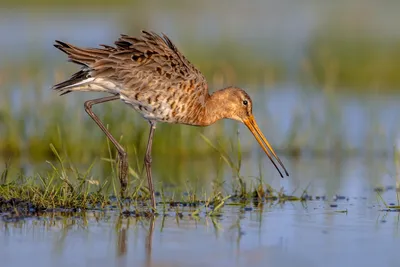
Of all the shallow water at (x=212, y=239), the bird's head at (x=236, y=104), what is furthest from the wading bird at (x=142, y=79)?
the shallow water at (x=212, y=239)

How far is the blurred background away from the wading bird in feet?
1.45

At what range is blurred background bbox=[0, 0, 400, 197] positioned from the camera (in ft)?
35.9

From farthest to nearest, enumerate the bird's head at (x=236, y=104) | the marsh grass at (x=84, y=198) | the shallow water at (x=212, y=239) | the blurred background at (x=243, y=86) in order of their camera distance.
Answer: the blurred background at (x=243, y=86) < the bird's head at (x=236, y=104) < the marsh grass at (x=84, y=198) < the shallow water at (x=212, y=239)

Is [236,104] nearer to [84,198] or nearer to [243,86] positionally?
[84,198]

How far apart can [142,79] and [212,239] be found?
7.19 feet

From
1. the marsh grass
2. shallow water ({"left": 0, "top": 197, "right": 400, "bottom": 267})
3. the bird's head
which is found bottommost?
shallow water ({"left": 0, "top": 197, "right": 400, "bottom": 267})

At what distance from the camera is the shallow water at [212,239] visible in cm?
627

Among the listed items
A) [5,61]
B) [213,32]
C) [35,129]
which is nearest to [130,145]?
[35,129]

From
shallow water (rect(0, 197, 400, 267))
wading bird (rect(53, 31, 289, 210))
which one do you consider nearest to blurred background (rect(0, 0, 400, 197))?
wading bird (rect(53, 31, 289, 210))

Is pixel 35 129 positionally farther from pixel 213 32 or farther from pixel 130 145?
pixel 213 32

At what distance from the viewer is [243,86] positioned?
1591 centimetres

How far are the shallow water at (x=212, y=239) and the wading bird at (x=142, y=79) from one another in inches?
36.9

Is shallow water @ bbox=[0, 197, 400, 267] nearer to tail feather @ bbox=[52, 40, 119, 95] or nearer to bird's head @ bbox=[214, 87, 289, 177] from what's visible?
tail feather @ bbox=[52, 40, 119, 95]

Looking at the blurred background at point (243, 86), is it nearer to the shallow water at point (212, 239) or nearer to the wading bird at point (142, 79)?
the wading bird at point (142, 79)
